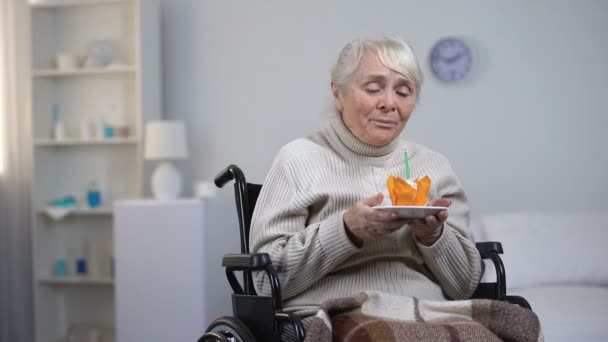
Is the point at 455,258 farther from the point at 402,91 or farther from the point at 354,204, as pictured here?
the point at 402,91

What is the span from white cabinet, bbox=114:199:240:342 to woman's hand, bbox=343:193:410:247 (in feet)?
7.11

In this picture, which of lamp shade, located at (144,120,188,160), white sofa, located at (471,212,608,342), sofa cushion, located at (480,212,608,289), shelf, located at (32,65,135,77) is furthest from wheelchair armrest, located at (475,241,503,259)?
shelf, located at (32,65,135,77)

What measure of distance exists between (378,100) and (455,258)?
42 cm

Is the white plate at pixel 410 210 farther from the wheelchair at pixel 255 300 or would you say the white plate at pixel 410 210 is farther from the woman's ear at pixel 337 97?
the woman's ear at pixel 337 97

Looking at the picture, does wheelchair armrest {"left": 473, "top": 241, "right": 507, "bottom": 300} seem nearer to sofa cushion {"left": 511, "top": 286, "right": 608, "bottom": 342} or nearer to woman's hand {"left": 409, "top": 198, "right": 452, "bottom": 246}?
woman's hand {"left": 409, "top": 198, "right": 452, "bottom": 246}

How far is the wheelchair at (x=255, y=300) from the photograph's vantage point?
5.25 ft

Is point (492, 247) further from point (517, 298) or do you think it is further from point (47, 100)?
point (47, 100)

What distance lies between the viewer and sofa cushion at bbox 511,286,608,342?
7.43ft

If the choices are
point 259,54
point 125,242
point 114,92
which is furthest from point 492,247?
point 114,92

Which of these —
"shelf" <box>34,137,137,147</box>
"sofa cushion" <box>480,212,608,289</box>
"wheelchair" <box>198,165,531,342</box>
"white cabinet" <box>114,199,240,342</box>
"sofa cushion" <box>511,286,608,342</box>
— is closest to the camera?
"wheelchair" <box>198,165,531,342</box>

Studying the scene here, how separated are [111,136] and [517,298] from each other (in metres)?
3.00

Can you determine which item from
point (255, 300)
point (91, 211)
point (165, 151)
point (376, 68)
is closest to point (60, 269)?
point (91, 211)

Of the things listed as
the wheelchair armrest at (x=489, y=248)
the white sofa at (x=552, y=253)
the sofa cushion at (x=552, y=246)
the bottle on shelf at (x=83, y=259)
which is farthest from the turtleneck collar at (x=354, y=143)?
the bottle on shelf at (x=83, y=259)

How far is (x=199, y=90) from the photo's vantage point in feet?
14.2
